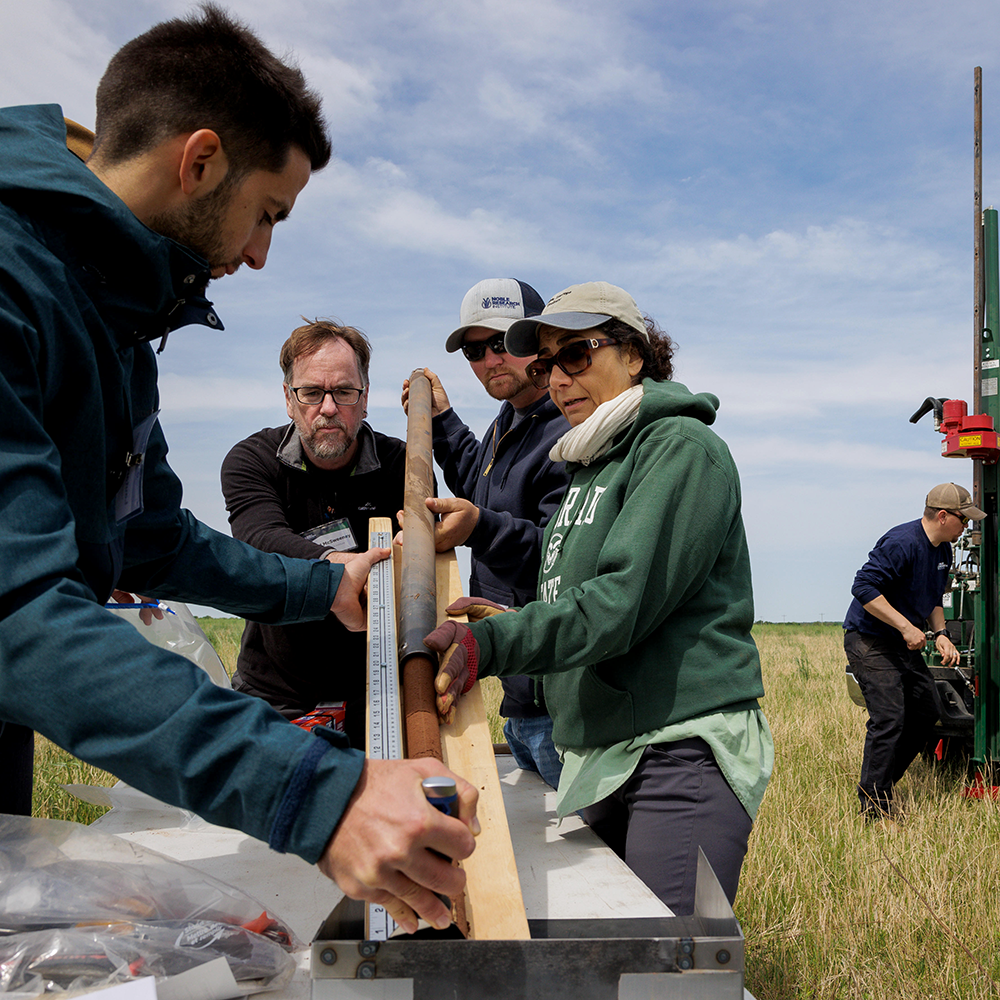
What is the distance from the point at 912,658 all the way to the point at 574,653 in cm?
594

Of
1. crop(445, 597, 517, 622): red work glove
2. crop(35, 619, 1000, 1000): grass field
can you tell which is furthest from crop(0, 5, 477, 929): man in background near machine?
crop(35, 619, 1000, 1000): grass field

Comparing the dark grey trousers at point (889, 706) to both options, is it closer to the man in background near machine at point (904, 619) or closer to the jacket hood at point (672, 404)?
the man in background near machine at point (904, 619)

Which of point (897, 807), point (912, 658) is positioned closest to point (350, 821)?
point (897, 807)

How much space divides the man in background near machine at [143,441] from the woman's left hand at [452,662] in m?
0.66

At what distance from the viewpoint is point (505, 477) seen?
141 inches

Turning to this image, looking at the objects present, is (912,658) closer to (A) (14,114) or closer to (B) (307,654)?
(B) (307,654)

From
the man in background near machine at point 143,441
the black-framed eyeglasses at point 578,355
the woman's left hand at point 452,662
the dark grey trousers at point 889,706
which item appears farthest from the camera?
the dark grey trousers at point 889,706

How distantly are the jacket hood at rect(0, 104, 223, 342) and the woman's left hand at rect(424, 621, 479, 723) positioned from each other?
0.90 m

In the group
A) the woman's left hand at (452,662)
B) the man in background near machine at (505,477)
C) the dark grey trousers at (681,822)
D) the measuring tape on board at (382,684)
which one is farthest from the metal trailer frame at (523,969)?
the man in background near machine at (505,477)

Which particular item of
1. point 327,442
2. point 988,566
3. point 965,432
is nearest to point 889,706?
point 988,566

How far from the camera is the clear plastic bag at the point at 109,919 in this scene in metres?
1.37

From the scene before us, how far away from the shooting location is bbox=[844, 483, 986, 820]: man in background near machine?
677cm

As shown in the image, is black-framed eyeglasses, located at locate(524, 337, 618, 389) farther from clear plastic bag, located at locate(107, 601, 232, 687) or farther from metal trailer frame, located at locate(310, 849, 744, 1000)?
clear plastic bag, located at locate(107, 601, 232, 687)

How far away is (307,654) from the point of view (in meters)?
3.49
